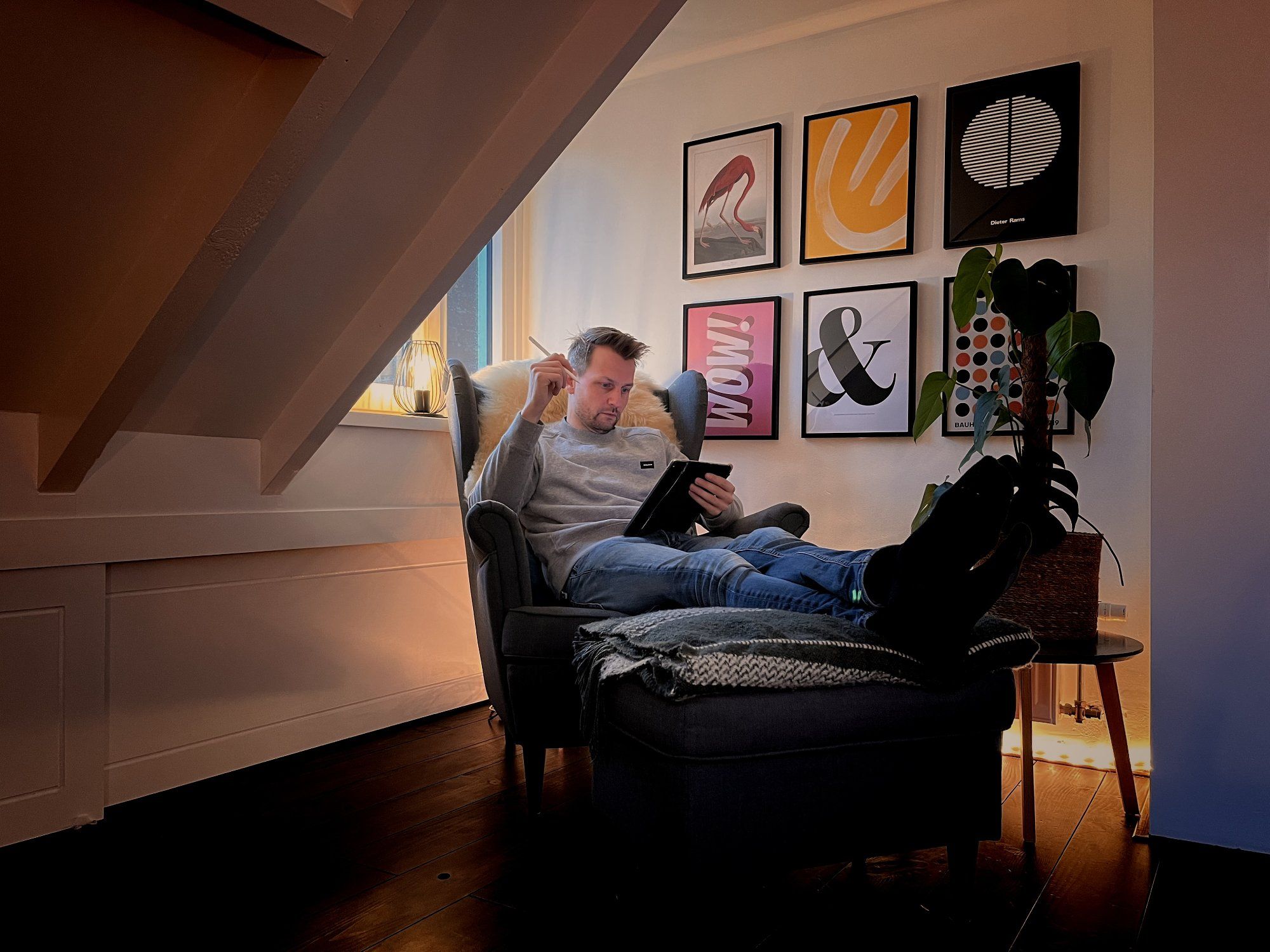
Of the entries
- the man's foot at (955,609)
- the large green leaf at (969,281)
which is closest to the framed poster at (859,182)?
the large green leaf at (969,281)

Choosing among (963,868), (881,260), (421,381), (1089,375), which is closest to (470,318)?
(421,381)

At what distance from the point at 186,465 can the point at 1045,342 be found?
2064 millimetres

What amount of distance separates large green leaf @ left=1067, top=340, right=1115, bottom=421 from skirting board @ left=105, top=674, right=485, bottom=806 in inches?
78.8

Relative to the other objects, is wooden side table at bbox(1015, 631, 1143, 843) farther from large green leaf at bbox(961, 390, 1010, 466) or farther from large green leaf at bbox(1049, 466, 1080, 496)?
large green leaf at bbox(961, 390, 1010, 466)

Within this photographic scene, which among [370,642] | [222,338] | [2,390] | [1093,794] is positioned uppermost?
[222,338]

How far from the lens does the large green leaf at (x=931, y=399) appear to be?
92.0 inches

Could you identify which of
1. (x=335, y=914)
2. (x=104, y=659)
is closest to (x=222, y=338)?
(x=104, y=659)

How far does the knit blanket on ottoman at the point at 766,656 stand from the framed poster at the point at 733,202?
183 centimetres

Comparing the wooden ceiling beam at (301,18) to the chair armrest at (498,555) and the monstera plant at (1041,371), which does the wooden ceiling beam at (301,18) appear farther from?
the monstera plant at (1041,371)

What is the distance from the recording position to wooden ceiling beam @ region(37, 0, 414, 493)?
1.47 metres

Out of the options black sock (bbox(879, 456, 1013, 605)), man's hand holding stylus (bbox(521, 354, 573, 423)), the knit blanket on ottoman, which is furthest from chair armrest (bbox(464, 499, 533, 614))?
black sock (bbox(879, 456, 1013, 605))

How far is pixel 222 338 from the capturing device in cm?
198

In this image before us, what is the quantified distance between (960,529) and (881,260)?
1.72 m

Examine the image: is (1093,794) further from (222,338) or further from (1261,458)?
(222,338)
